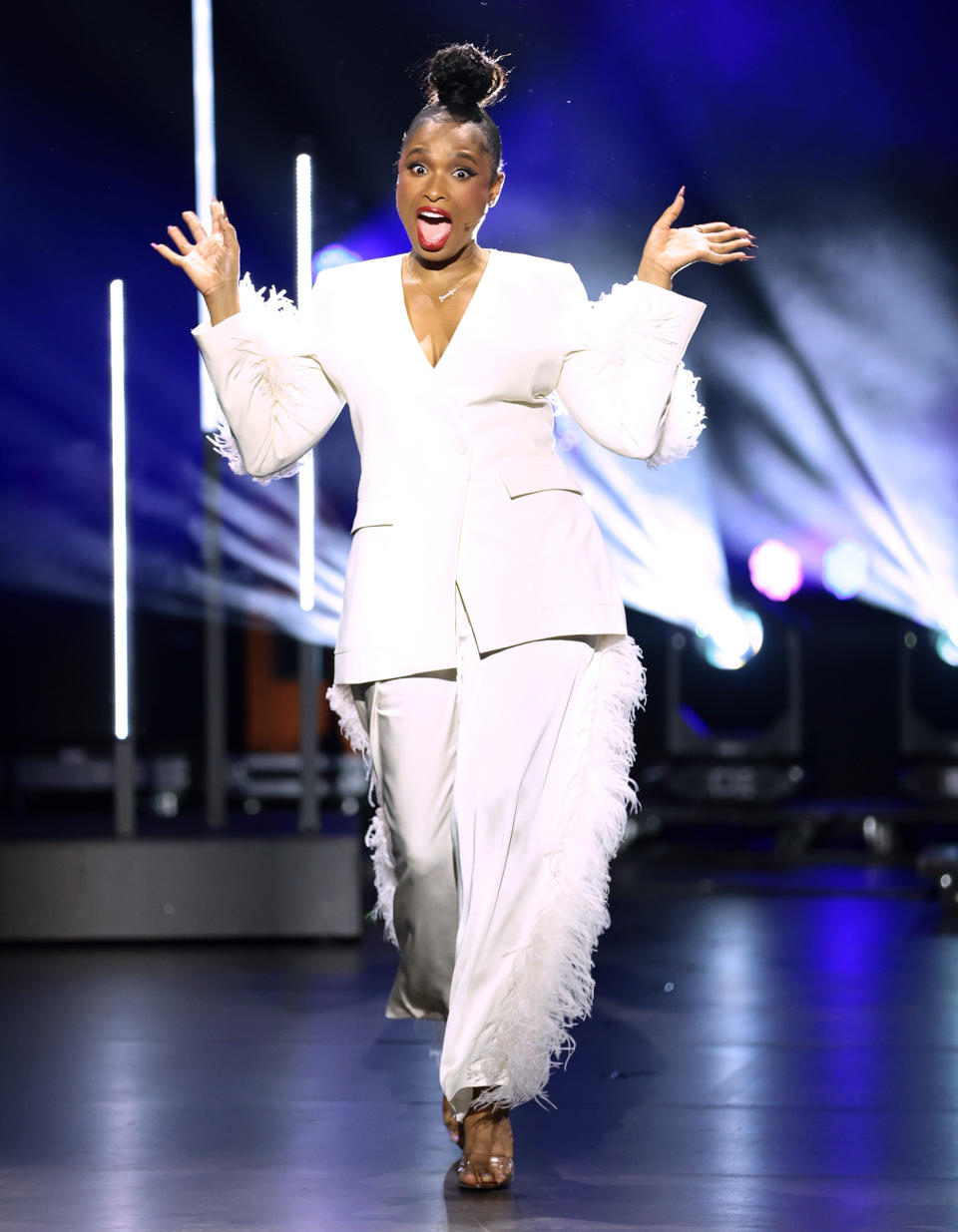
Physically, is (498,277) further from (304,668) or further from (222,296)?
(304,668)

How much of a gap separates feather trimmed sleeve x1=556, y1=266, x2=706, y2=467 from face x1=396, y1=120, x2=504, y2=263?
0.17 metres

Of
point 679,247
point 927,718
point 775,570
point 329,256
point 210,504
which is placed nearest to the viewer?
point 679,247

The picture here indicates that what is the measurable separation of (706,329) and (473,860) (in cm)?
461

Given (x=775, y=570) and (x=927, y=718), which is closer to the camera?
(x=775, y=570)

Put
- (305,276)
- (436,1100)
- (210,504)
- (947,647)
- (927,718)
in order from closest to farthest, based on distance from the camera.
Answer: (436,1100) → (305,276) → (210,504) → (947,647) → (927,718)

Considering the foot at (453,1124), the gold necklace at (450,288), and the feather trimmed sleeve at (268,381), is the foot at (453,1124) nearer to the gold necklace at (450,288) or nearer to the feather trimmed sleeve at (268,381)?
the feather trimmed sleeve at (268,381)

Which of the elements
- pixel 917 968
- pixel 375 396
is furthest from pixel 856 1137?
pixel 917 968

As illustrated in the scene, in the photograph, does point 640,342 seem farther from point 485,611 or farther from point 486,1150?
point 486,1150

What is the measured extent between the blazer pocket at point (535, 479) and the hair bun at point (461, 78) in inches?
17.9

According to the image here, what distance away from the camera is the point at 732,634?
7.08 metres

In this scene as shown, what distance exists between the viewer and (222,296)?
86.7 inches

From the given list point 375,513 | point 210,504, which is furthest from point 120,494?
point 375,513

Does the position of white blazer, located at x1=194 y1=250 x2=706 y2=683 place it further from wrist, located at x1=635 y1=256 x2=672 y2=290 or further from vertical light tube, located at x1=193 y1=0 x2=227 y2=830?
vertical light tube, located at x1=193 y1=0 x2=227 y2=830

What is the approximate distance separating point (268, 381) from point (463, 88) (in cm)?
44
